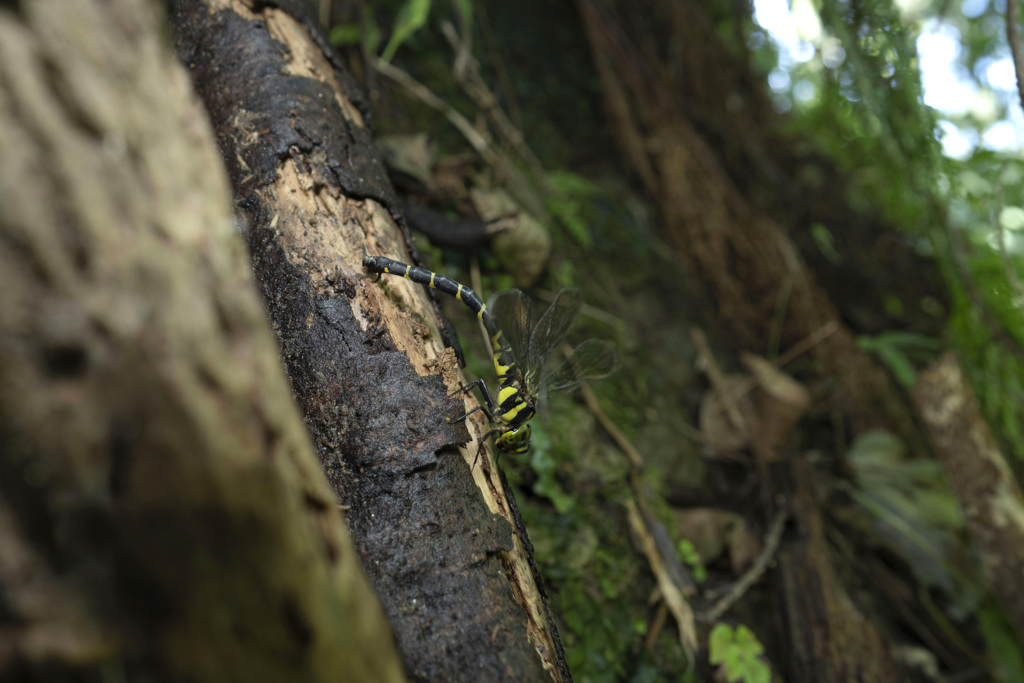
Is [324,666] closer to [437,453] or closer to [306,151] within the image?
[437,453]

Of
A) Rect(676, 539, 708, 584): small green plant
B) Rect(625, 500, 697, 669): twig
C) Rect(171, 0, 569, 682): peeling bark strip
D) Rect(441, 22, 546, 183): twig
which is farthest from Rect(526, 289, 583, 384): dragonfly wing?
Rect(441, 22, 546, 183): twig

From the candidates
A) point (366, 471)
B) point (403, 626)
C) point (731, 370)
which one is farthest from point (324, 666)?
point (731, 370)

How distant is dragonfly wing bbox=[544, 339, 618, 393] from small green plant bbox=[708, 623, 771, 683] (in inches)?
60.4

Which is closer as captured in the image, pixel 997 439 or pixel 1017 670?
pixel 1017 670

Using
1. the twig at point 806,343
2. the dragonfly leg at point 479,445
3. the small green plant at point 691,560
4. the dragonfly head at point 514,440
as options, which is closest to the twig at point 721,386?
the twig at point 806,343

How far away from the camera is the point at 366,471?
163 cm

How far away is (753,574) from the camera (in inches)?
125

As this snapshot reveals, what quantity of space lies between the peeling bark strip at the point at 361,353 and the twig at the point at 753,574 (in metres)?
1.84

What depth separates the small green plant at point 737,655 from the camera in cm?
272

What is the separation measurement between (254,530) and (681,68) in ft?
16.2

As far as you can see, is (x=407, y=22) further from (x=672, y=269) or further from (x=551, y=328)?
(x=672, y=269)

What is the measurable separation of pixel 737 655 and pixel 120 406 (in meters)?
3.06

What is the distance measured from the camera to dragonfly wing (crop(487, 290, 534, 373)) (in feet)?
8.98

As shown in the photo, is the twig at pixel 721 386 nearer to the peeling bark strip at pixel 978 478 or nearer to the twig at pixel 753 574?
the twig at pixel 753 574
